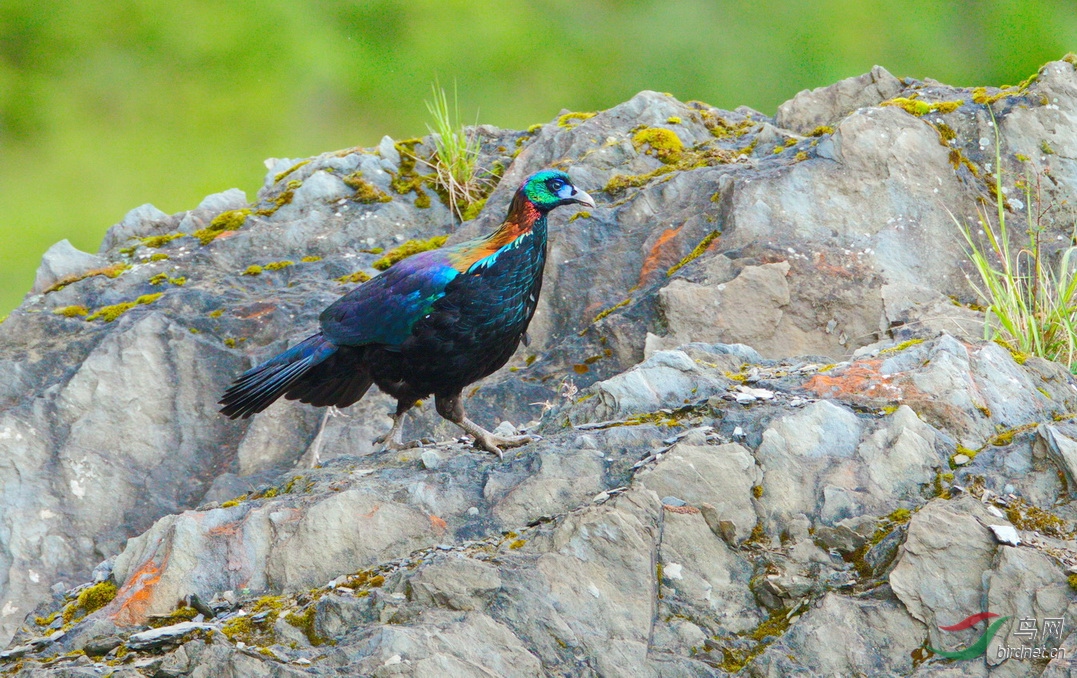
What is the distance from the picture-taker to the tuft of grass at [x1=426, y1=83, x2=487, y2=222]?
7.88 m

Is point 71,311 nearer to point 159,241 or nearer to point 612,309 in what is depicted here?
point 159,241

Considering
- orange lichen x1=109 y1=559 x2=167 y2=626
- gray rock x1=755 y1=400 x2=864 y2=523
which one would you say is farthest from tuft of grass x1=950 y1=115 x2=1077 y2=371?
orange lichen x1=109 y1=559 x2=167 y2=626

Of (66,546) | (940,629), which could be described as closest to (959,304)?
(940,629)

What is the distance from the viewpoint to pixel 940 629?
3812 millimetres

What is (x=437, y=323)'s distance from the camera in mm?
5477

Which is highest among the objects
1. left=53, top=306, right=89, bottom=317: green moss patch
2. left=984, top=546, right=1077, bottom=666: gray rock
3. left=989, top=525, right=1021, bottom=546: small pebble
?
left=53, top=306, right=89, bottom=317: green moss patch

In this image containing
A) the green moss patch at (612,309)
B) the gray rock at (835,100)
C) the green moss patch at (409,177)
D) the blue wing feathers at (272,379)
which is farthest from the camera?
the gray rock at (835,100)

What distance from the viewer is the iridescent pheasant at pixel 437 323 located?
5.46 metres

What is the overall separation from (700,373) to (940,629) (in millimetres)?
1584

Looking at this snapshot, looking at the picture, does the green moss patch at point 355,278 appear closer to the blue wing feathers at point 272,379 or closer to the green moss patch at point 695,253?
the blue wing feathers at point 272,379

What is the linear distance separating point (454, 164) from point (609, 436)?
145 inches

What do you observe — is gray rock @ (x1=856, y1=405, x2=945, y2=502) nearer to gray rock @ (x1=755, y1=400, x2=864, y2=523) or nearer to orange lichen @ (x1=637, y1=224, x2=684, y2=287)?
gray rock @ (x1=755, y1=400, x2=864, y2=523)

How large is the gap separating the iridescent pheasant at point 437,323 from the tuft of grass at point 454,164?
2.23 m

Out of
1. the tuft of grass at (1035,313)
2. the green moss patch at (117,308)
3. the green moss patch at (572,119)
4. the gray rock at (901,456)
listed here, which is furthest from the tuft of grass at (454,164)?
the gray rock at (901,456)
